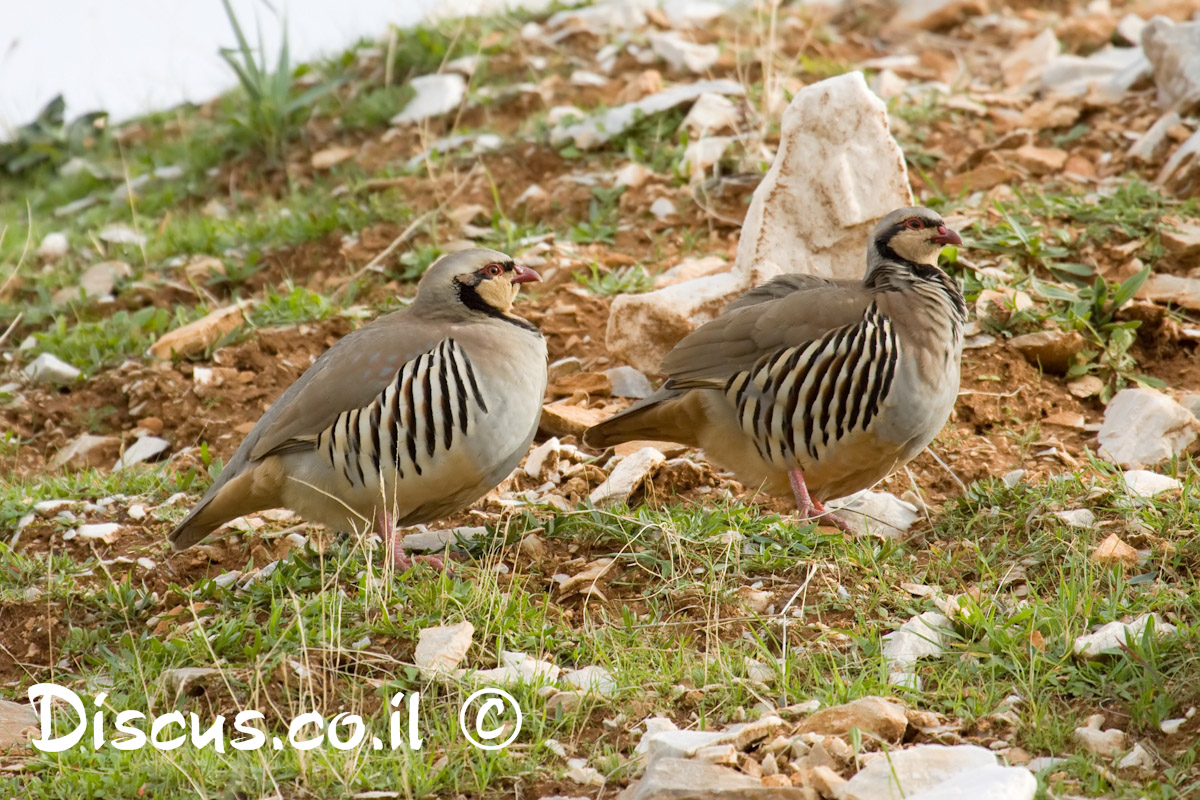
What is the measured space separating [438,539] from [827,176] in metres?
2.36

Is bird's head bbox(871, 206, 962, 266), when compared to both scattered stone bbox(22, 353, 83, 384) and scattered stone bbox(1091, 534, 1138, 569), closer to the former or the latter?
scattered stone bbox(1091, 534, 1138, 569)

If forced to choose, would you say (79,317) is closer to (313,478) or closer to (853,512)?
(313,478)

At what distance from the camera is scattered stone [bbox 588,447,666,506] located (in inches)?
197

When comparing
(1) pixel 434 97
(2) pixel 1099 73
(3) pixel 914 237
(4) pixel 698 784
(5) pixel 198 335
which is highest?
(1) pixel 434 97

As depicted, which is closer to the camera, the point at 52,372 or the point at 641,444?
the point at 641,444

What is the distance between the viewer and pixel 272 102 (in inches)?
367

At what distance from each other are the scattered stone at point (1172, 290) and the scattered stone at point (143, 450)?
4.36 m

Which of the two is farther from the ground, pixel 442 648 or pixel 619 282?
pixel 619 282

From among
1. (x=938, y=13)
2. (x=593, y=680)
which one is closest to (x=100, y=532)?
(x=593, y=680)

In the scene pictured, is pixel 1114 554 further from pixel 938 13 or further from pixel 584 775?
pixel 938 13

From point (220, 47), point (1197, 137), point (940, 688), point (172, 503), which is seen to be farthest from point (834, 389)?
point (220, 47)

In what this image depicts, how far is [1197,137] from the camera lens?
7.01 m

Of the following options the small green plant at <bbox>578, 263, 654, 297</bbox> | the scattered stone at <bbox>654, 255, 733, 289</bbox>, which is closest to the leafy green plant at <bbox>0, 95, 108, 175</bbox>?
the small green plant at <bbox>578, 263, 654, 297</bbox>

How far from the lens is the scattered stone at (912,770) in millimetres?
3014
